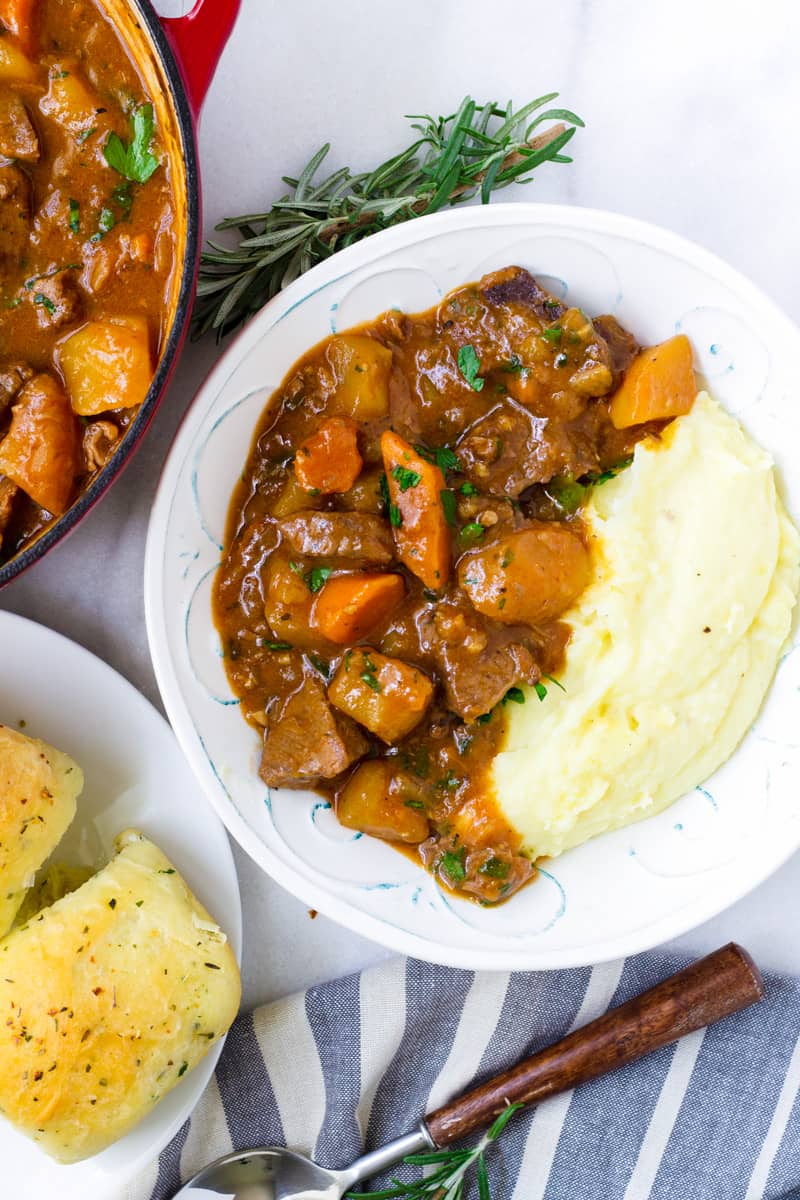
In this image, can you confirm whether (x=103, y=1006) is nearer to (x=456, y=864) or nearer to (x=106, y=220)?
(x=456, y=864)

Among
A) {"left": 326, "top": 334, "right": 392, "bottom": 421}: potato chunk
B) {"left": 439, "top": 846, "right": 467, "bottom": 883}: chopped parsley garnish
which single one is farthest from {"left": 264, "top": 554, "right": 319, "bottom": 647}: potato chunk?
{"left": 439, "top": 846, "right": 467, "bottom": 883}: chopped parsley garnish

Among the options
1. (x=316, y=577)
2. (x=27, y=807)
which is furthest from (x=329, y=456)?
(x=27, y=807)

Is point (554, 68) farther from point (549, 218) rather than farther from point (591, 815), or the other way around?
point (591, 815)

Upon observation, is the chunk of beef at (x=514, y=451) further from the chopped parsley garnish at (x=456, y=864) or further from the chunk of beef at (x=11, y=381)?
the chunk of beef at (x=11, y=381)

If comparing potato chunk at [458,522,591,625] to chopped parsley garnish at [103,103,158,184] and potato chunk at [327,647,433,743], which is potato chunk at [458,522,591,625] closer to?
potato chunk at [327,647,433,743]

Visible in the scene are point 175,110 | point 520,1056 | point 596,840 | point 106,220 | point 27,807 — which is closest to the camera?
point 175,110

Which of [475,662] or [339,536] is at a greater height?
[339,536]

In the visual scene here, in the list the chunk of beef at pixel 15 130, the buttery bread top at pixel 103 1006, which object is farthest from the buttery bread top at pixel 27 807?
the chunk of beef at pixel 15 130
